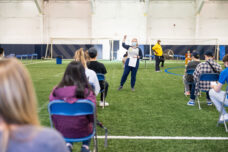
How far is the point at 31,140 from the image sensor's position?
43.0 inches

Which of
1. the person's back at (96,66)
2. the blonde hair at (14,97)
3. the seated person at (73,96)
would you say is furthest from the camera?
the person's back at (96,66)

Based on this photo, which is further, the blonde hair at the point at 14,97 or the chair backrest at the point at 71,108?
the chair backrest at the point at 71,108

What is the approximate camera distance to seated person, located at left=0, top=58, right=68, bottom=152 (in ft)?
3.35

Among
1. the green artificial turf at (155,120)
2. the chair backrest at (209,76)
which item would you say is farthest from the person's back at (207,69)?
the green artificial turf at (155,120)

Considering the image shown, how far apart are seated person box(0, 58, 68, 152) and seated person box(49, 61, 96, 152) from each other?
133 cm

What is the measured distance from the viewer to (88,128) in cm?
268

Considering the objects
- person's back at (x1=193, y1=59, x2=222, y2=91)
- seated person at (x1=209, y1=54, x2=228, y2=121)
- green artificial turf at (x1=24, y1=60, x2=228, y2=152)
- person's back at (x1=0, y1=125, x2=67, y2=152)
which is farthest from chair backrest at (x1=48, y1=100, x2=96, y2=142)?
person's back at (x1=193, y1=59, x2=222, y2=91)

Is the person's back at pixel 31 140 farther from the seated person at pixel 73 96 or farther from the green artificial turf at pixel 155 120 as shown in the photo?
the green artificial turf at pixel 155 120

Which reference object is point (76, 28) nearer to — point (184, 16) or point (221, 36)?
point (184, 16)

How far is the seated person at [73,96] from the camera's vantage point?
8.39 ft

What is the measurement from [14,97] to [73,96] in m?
1.53

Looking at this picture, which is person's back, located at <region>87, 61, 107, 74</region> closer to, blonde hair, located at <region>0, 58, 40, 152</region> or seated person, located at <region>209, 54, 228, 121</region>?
seated person, located at <region>209, 54, 228, 121</region>

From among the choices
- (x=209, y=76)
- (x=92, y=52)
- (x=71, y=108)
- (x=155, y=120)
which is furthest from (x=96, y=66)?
(x=71, y=108)

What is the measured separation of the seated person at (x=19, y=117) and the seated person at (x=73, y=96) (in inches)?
52.2
